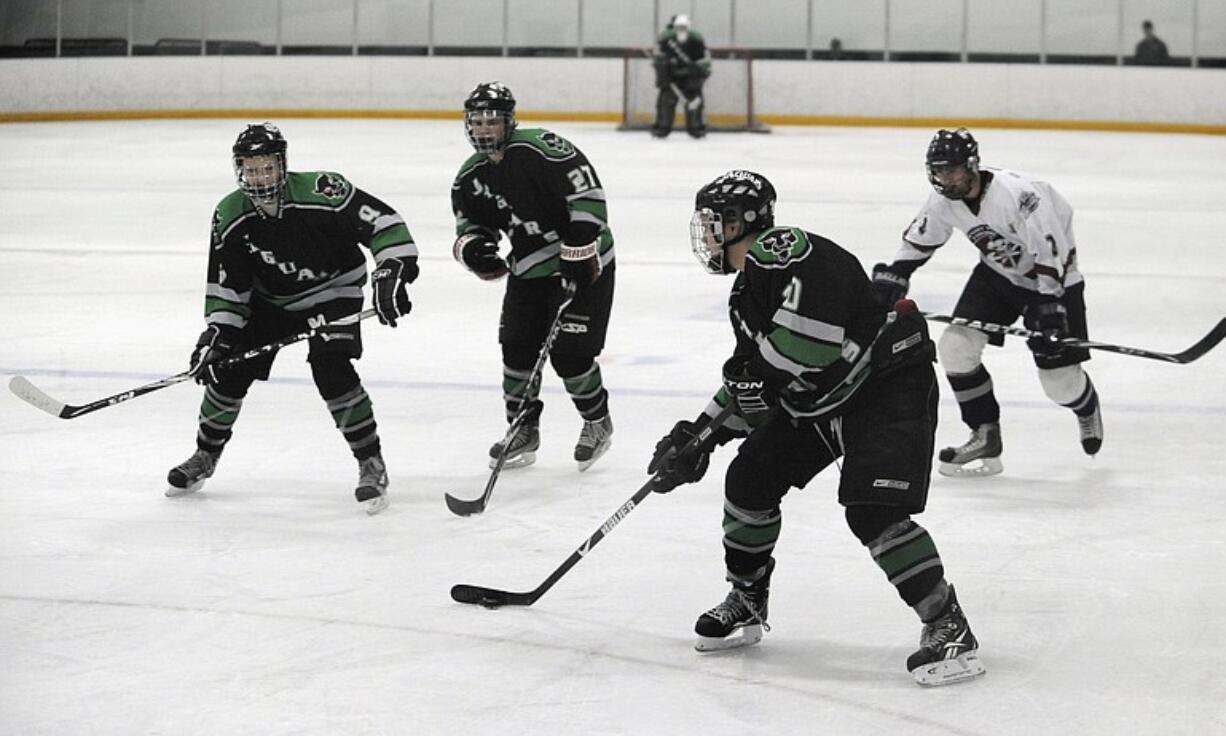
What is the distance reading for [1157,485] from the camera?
470cm

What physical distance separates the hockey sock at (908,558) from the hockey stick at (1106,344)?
1.32 m

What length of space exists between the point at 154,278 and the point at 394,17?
10851 mm

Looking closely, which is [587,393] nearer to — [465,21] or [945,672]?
[945,672]

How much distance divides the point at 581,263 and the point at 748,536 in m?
1.59

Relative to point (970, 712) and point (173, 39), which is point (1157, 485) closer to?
point (970, 712)

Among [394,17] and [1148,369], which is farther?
[394,17]

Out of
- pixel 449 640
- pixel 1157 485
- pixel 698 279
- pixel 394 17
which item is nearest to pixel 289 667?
pixel 449 640

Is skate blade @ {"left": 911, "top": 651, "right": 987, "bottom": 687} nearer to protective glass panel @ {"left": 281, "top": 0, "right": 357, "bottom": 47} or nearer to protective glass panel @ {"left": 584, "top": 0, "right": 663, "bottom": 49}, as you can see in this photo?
protective glass panel @ {"left": 584, "top": 0, "right": 663, "bottom": 49}

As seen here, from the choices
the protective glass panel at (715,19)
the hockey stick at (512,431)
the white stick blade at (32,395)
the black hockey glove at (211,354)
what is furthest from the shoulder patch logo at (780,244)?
the protective glass panel at (715,19)

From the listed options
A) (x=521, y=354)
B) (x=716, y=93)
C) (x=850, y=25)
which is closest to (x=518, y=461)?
(x=521, y=354)

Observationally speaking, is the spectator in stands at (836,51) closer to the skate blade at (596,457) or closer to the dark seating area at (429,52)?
the dark seating area at (429,52)

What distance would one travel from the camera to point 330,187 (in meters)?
4.39

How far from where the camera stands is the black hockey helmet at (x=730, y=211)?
10.5 ft

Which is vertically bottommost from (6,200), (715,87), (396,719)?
(396,719)
